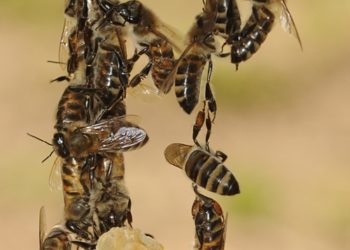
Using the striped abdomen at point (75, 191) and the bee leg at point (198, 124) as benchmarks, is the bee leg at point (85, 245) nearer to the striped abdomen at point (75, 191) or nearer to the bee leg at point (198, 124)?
the striped abdomen at point (75, 191)

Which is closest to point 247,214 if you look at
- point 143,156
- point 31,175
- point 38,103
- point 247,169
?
point 247,169

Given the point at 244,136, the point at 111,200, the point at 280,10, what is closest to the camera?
the point at 111,200

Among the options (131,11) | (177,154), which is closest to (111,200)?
(177,154)

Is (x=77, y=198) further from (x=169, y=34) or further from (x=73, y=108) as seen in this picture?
(x=169, y=34)

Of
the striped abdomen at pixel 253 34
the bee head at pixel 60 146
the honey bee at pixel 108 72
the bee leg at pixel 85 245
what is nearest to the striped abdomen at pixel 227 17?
the striped abdomen at pixel 253 34

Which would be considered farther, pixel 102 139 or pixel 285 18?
pixel 285 18

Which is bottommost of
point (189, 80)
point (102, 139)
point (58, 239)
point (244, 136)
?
point (244, 136)

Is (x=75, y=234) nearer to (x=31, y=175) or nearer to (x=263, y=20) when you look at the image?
(x=263, y=20)
